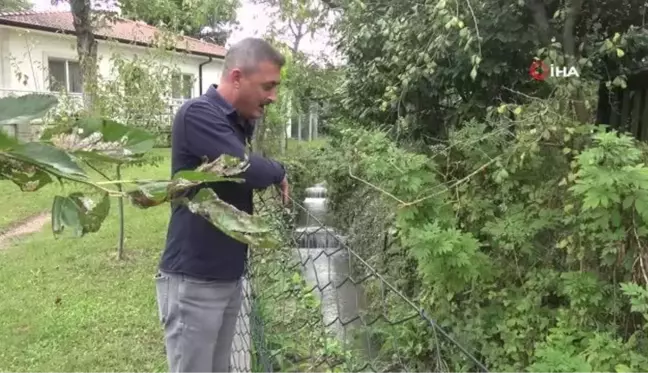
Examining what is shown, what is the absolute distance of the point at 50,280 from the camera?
5621 millimetres

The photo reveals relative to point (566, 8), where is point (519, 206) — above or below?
below

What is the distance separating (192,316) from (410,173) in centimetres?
138

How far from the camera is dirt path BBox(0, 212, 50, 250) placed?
7.48 m

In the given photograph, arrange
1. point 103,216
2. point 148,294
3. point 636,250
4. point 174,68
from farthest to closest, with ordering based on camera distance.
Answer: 1. point 174,68
2. point 148,294
3. point 636,250
4. point 103,216

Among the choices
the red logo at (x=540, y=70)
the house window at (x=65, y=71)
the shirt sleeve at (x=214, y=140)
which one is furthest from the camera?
the house window at (x=65, y=71)

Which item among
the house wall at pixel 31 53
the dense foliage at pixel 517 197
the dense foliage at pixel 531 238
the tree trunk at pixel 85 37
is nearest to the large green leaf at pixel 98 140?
the dense foliage at pixel 517 197

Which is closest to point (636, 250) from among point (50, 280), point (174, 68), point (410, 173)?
point (410, 173)

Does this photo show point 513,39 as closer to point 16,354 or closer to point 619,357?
point 619,357

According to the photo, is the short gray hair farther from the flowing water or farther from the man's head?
the flowing water

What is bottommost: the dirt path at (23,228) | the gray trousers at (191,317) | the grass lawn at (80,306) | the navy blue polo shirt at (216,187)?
the grass lawn at (80,306)

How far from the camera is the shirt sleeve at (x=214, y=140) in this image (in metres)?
2.09

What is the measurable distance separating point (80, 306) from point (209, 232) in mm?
3095

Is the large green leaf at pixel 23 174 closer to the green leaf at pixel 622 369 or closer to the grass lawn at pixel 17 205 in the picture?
the green leaf at pixel 622 369
